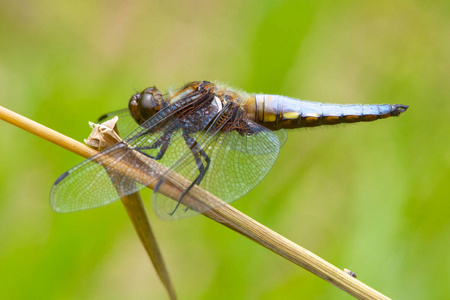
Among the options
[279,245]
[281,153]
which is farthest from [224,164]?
[281,153]

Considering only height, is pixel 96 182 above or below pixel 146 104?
below

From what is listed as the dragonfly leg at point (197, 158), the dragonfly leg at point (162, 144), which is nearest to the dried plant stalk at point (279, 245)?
the dragonfly leg at point (197, 158)

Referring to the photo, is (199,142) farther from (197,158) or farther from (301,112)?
(301,112)

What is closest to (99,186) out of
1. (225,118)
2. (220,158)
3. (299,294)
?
(220,158)

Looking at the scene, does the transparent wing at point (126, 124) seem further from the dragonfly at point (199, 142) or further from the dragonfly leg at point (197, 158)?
the dragonfly leg at point (197, 158)

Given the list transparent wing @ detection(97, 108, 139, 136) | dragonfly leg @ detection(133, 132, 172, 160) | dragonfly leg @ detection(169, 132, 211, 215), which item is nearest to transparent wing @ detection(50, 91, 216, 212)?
dragonfly leg @ detection(133, 132, 172, 160)

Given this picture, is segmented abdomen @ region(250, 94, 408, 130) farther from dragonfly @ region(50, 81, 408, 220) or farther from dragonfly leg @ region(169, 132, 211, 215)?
dragonfly leg @ region(169, 132, 211, 215)
